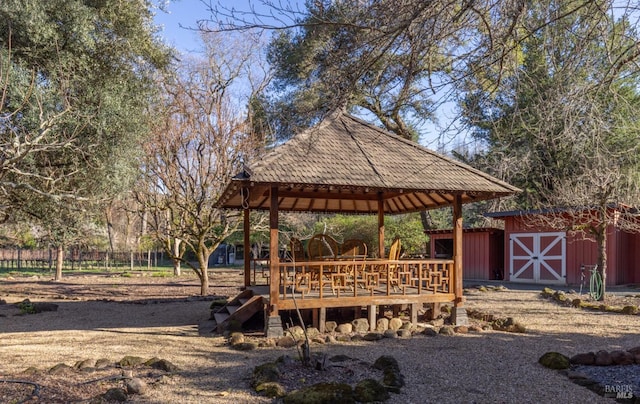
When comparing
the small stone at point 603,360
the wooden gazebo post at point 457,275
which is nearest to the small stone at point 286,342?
the wooden gazebo post at point 457,275

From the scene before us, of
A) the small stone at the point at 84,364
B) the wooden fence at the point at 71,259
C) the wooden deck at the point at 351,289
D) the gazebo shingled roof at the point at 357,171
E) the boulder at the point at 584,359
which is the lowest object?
the wooden fence at the point at 71,259

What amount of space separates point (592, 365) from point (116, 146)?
9.80m

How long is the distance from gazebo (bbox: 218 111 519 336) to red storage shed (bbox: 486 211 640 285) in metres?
9.67

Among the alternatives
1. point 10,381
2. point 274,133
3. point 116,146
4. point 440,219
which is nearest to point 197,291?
point 274,133

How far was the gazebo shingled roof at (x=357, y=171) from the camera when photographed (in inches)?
330

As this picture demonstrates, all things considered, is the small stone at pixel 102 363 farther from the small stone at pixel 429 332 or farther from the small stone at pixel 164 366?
the small stone at pixel 429 332

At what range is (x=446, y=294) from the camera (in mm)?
9602

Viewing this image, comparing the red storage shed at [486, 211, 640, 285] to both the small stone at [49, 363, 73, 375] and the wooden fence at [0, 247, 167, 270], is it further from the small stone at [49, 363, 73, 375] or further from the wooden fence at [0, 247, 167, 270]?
the wooden fence at [0, 247, 167, 270]

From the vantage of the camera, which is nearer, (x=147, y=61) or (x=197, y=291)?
(x=147, y=61)

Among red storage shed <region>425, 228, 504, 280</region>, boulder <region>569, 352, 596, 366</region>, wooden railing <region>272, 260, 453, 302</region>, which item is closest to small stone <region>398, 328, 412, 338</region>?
wooden railing <region>272, 260, 453, 302</region>

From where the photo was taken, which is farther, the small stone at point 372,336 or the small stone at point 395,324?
the small stone at point 395,324

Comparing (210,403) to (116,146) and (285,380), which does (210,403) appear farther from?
(116,146)

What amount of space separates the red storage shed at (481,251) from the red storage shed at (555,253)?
1267 mm

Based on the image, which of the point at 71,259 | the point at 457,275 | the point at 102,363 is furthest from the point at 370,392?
the point at 71,259
